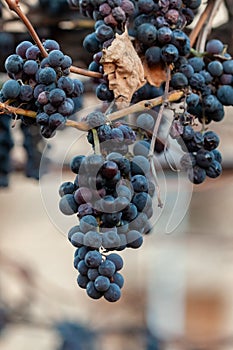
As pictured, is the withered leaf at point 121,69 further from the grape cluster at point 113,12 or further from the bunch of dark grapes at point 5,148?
the bunch of dark grapes at point 5,148

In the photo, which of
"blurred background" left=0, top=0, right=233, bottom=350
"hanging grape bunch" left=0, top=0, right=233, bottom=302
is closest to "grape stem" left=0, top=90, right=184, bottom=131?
"hanging grape bunch" left=0, top=0, right=233, bottom=302

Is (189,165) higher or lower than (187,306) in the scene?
higher

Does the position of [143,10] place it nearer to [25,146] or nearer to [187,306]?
[25,146]

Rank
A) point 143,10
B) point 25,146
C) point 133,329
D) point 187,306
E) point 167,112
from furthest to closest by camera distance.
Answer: point 187,306, point 133,329, point 25,146, point 167,112, point 143,10

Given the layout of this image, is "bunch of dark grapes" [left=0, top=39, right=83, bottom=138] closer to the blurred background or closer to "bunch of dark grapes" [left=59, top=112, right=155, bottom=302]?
"bunch of dark grapes" [left=59, top=112, right=155, bottom=302]

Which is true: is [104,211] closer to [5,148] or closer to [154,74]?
[154,74]

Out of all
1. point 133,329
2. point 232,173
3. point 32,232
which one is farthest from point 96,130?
point 32,232

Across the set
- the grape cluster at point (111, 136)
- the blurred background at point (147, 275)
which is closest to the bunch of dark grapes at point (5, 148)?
the grape cluster at point (111, 136)

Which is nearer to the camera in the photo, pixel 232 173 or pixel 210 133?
pixel 210 133

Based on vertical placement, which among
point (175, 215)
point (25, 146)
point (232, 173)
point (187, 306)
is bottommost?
point (187, 306)
